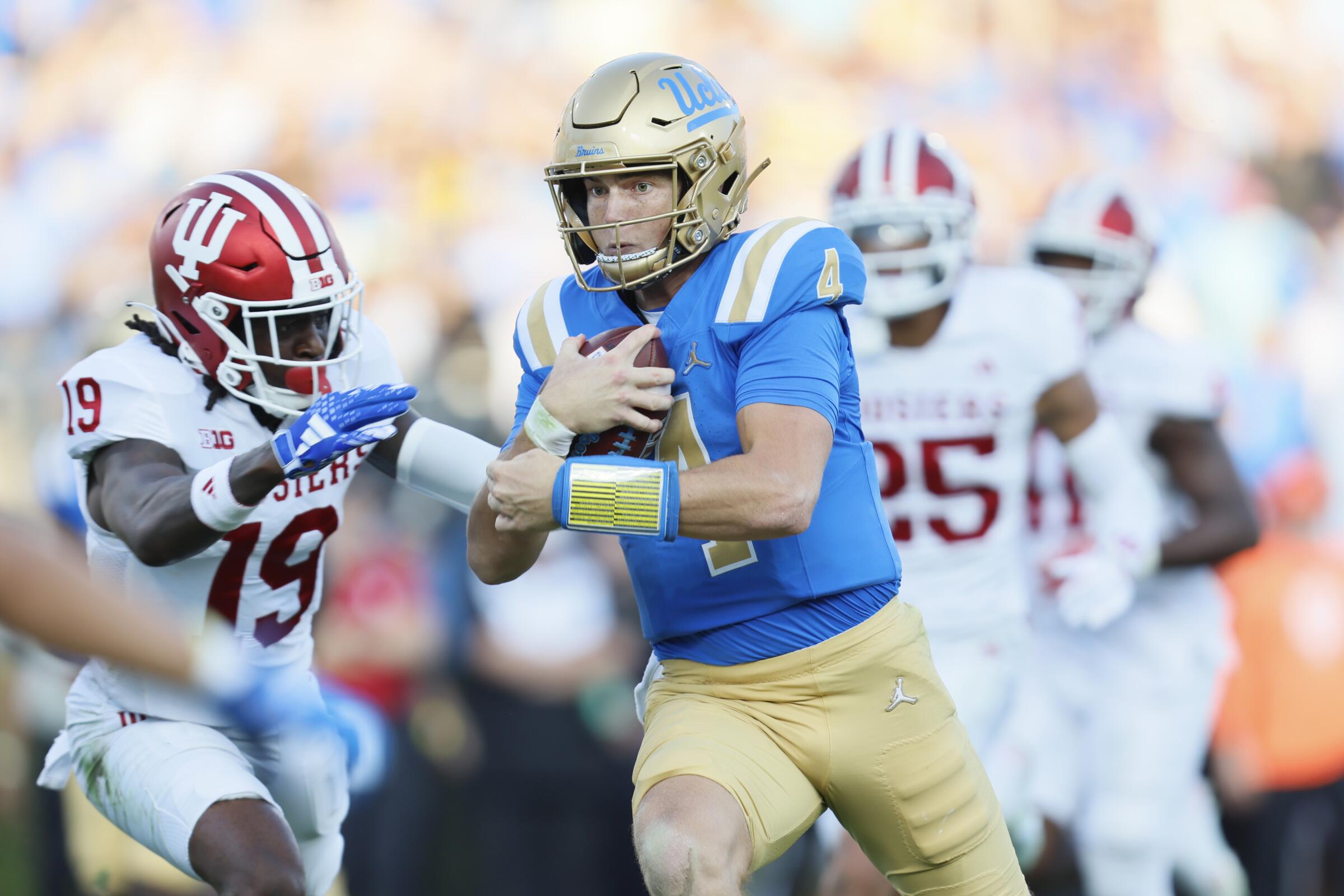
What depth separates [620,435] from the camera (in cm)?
277

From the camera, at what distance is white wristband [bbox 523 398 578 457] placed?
2742 mm

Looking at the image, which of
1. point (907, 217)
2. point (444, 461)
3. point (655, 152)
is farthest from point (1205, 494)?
point (655, 152)

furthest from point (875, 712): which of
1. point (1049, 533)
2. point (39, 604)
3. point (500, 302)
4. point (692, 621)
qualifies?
point (500, 302)

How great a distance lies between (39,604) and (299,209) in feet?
6.08

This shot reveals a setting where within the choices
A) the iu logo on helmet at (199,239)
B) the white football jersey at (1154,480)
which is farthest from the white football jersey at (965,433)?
the iu logo on helmet at (199,239)

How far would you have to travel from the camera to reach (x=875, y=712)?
9.59 feet

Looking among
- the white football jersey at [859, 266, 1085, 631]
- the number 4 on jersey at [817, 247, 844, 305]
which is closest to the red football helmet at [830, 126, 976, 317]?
the white football jersey at [859, 266, 1085, 631]

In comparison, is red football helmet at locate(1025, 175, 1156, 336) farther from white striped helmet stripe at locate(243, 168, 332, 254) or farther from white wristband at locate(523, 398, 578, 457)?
white wristband at locate(523, 398, 578, 457)

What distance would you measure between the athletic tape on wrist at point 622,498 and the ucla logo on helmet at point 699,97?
2.35 feet

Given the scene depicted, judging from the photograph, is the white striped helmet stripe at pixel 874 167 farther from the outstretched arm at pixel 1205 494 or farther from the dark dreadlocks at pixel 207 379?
the dark dreadlocks at pixel 207 379

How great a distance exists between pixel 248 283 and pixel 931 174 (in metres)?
2.23

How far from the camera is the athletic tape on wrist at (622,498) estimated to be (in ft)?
8.54

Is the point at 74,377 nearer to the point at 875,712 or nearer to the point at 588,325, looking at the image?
the point at 588,325

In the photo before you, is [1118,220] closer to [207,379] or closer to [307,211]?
[307,211]
